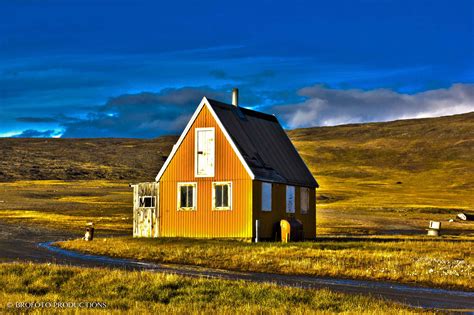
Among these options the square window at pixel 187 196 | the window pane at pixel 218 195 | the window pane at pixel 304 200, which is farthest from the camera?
the window pane at pixel 304 200

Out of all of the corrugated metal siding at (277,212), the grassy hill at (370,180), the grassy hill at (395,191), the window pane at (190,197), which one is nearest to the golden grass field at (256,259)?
the grassy hill at (395,191)

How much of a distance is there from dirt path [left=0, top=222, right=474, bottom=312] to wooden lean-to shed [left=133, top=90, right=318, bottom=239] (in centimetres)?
750

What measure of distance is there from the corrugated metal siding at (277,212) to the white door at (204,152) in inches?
132

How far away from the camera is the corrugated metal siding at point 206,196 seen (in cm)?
4566

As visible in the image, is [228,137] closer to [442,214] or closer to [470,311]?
[470,311]

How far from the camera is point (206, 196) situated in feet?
154

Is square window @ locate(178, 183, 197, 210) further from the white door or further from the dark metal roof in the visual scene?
the dark metal roof

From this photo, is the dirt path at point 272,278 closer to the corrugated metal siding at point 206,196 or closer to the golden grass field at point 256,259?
the golden grass field at point 256,259

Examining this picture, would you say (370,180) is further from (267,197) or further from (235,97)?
(267,197)

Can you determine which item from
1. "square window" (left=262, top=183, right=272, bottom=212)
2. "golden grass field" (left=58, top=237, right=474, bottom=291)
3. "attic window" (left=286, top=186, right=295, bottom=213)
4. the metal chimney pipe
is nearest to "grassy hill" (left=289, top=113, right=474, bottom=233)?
"attic window" (left=286, top=186, right=295, bottom=213)

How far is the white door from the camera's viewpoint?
47219 mm

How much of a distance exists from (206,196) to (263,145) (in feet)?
20.6

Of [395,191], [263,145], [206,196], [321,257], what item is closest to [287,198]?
[263,145]

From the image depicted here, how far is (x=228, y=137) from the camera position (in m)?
46.5
